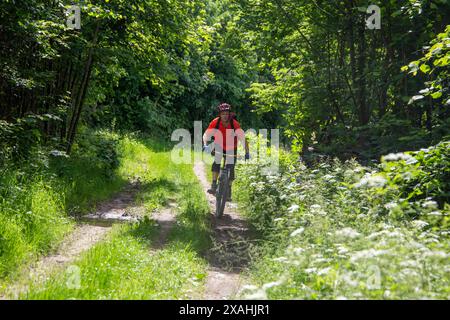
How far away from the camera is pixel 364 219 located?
18.5 ft

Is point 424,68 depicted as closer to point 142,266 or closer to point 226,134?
point 142,266

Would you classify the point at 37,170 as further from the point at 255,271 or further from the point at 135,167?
the point at 135,167

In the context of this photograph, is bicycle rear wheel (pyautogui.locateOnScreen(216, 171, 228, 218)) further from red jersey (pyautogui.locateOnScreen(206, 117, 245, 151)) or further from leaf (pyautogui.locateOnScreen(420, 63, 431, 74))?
leaf (pyautogui.locateOnScreen(420, 63, 431, 74))

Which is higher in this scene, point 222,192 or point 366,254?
point 222,192

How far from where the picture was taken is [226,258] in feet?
22.6

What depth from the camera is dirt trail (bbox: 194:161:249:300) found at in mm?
5488

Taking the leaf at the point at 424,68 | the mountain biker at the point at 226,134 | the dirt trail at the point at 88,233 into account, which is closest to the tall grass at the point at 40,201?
the dirt trail at the point at 88,233

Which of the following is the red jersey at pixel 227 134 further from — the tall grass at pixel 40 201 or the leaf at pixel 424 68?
the leaf at pixel 424 68

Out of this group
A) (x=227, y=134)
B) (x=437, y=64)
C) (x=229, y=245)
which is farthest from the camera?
(x=227, y=134)

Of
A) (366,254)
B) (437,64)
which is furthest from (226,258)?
(437,64)

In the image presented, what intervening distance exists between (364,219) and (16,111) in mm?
7374

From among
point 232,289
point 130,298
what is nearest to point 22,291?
point 130,298

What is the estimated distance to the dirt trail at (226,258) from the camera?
5.49m

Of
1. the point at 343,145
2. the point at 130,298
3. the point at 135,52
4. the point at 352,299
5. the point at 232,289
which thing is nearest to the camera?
the point at 352,299
